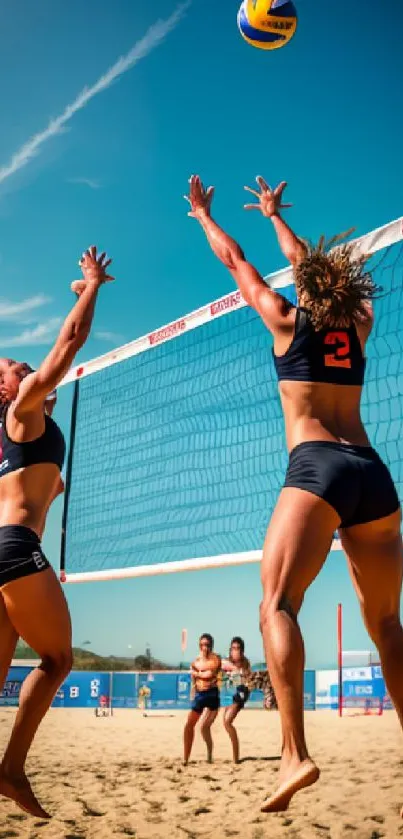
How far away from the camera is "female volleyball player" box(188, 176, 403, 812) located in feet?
10.6

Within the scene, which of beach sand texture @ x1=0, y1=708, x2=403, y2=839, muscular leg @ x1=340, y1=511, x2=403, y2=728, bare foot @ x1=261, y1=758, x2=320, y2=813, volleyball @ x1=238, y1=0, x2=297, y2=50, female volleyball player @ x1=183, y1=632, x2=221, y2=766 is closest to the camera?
bare foot @ x1=261, y1=758, x2=320, y2=813

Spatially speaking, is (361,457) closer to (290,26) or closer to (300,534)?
(300,534)

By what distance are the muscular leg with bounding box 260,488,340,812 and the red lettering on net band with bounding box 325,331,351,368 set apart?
0.60 m

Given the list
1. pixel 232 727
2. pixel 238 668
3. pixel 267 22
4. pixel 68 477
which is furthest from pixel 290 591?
pixel 238 668

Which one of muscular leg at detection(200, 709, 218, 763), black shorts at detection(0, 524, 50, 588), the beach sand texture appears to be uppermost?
black shorts at detection(0, 524, 50, 588)

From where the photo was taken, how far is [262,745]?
1213 centimetres

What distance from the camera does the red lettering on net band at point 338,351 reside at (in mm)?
3714

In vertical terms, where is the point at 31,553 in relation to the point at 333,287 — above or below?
below

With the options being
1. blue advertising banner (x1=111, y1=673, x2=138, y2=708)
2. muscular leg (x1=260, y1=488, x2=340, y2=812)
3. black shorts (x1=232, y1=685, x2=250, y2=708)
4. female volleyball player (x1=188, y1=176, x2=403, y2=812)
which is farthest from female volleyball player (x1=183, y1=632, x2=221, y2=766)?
blue advertising banner (x1=111, y1=673, x2=138, y2=708)

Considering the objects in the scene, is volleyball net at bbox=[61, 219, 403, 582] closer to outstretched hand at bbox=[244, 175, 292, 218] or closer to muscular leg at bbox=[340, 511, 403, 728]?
outstretched hand at bbox=[244, 175, 292, 218]

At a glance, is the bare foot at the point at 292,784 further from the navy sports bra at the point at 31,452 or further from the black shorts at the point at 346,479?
the navy sports bra at the point at 31,452

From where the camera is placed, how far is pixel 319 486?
339 centimetres

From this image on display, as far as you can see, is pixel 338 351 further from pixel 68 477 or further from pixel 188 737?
pixel 68 477

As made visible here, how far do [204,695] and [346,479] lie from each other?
765cm
